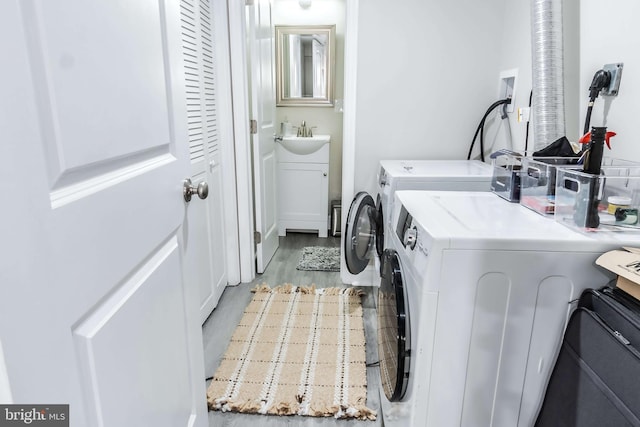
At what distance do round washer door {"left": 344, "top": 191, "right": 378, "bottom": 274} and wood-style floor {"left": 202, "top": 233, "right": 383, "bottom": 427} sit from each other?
0.35 meters

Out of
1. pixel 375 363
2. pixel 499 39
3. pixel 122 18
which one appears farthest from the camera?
pixel 499 39

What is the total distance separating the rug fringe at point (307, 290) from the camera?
8.64 ft

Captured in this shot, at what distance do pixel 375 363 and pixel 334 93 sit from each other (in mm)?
2602

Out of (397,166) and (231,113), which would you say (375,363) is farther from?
(231,113)

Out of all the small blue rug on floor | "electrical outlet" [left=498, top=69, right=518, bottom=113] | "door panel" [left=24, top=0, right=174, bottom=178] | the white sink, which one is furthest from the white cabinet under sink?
"door panel" [left=24, top=0, right=174, bottom=178]

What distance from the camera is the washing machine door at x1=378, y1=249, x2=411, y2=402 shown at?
1087 mm

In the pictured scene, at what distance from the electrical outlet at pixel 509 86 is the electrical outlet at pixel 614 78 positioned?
2.76ft

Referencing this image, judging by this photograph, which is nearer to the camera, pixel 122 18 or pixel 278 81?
pixel 122 18

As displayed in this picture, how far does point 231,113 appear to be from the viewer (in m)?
2.46

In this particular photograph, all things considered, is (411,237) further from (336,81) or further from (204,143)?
(336,81)

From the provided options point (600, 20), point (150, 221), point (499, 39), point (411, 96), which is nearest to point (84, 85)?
point (150, 221)

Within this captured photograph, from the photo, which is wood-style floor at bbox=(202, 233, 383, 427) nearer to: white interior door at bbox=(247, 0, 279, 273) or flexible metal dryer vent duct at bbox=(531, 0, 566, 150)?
white interior door at bbox=(247, 0, 279, 273)

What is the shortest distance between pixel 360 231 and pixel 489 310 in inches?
54.9

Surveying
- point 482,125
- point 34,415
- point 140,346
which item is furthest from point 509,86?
point 34,415
